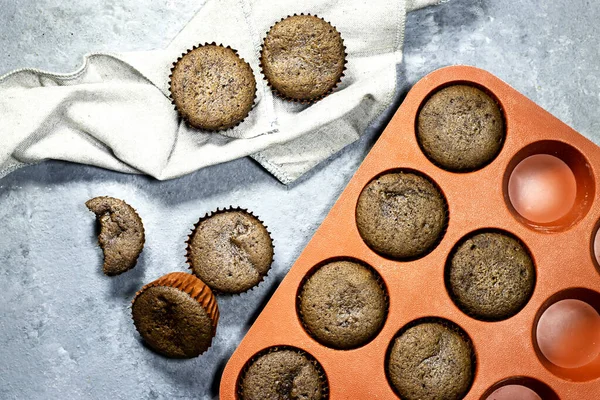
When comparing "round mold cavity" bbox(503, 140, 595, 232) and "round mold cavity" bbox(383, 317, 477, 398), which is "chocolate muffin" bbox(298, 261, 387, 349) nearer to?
"round mold cavity" bbox(383, 317, 477, 398)

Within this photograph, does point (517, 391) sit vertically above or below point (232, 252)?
above

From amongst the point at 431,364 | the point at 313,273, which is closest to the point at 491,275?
the point at 431,364

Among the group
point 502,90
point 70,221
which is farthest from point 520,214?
point 70,221

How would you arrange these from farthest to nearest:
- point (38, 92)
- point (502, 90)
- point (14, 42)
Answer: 1. point (14, 42)
2. point (38, 92)
3. point (502, 90)

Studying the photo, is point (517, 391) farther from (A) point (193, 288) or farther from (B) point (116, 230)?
(B) point (116, 230)

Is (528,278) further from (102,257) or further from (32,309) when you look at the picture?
(32,309)

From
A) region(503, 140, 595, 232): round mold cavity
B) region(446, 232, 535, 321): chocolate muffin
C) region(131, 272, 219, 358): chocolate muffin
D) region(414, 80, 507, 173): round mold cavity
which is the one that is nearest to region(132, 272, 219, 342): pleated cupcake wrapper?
region(131, 272, 219, 358): chocolate muffin

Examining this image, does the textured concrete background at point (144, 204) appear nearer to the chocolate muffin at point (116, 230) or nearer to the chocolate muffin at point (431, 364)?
the chocolate muffin at point (116, 230)
